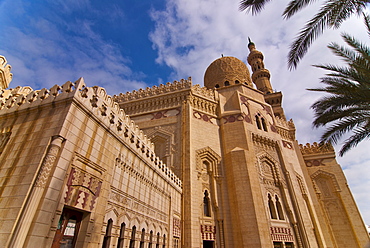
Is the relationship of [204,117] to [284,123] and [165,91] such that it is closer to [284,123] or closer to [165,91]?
[165,91]

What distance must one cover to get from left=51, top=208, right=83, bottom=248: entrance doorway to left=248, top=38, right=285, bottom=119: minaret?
2188cm

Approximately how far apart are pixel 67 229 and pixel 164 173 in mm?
4848

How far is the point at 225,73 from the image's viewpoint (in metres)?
18.7

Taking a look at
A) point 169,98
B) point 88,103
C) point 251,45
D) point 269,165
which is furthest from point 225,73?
point 88,103

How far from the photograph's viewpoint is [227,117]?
14352 millimetres

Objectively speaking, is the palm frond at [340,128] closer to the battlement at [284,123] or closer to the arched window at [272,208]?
the arched window at [272,208]

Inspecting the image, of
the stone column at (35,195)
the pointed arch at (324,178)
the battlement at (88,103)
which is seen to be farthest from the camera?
the pointed arch at (324,178)

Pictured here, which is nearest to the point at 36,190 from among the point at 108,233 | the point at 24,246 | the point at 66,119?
the point at 24,246

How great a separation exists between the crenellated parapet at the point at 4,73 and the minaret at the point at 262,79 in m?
22.2

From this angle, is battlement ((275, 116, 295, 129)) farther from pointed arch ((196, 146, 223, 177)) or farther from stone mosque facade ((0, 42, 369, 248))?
pointed arch ((196, 146, 223, 177))

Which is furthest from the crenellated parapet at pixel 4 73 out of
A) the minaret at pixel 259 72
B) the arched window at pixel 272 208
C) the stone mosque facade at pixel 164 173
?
the minaret at pixel 259 72

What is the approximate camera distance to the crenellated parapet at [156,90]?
1454 centimetres

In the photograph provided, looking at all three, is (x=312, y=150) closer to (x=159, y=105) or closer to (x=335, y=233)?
(x=335, y=233)

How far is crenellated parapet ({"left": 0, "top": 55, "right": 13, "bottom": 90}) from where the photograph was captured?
12031 millimetres
